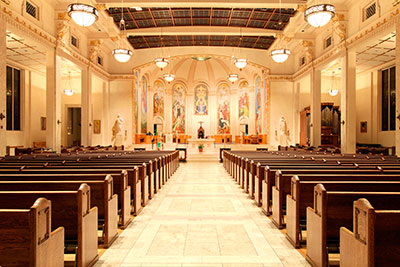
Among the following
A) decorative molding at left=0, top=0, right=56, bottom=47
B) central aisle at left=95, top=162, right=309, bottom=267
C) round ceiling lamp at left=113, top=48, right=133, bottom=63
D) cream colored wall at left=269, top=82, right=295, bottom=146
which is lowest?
central aisle at left=95, top=162, right=309, bottom=267

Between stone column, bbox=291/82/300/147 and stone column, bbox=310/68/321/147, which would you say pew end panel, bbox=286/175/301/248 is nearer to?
stone column, bbox=310/68/321/147

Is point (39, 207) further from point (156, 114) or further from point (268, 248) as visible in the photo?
point (156, 114)

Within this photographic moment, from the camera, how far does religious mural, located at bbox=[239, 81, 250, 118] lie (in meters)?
24.9

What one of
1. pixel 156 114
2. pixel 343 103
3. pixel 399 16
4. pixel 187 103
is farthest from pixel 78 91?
pixel 399 16

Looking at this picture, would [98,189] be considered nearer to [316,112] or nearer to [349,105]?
[349,105]

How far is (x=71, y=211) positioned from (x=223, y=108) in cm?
2417

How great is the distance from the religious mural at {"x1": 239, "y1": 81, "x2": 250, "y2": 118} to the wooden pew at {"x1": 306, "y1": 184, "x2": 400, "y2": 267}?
2223cm

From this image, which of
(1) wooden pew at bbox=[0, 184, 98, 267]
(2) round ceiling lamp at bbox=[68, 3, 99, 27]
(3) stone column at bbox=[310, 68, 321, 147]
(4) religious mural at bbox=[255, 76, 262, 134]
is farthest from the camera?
(4) religious mural at bbox=[255, 76, 262, 134]

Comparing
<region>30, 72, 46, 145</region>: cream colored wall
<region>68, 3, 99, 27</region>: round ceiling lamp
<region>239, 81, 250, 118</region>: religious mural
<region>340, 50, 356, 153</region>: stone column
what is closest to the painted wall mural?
<region>239, 81, 250, 118</region>: religious mural

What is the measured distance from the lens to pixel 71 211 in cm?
272

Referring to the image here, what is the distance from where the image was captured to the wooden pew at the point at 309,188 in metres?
3.19

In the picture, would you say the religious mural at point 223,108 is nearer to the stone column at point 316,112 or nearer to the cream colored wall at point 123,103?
the cream colored wall at point 123,103

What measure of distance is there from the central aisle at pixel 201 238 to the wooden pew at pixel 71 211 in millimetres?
392

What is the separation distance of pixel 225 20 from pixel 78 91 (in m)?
11.3
